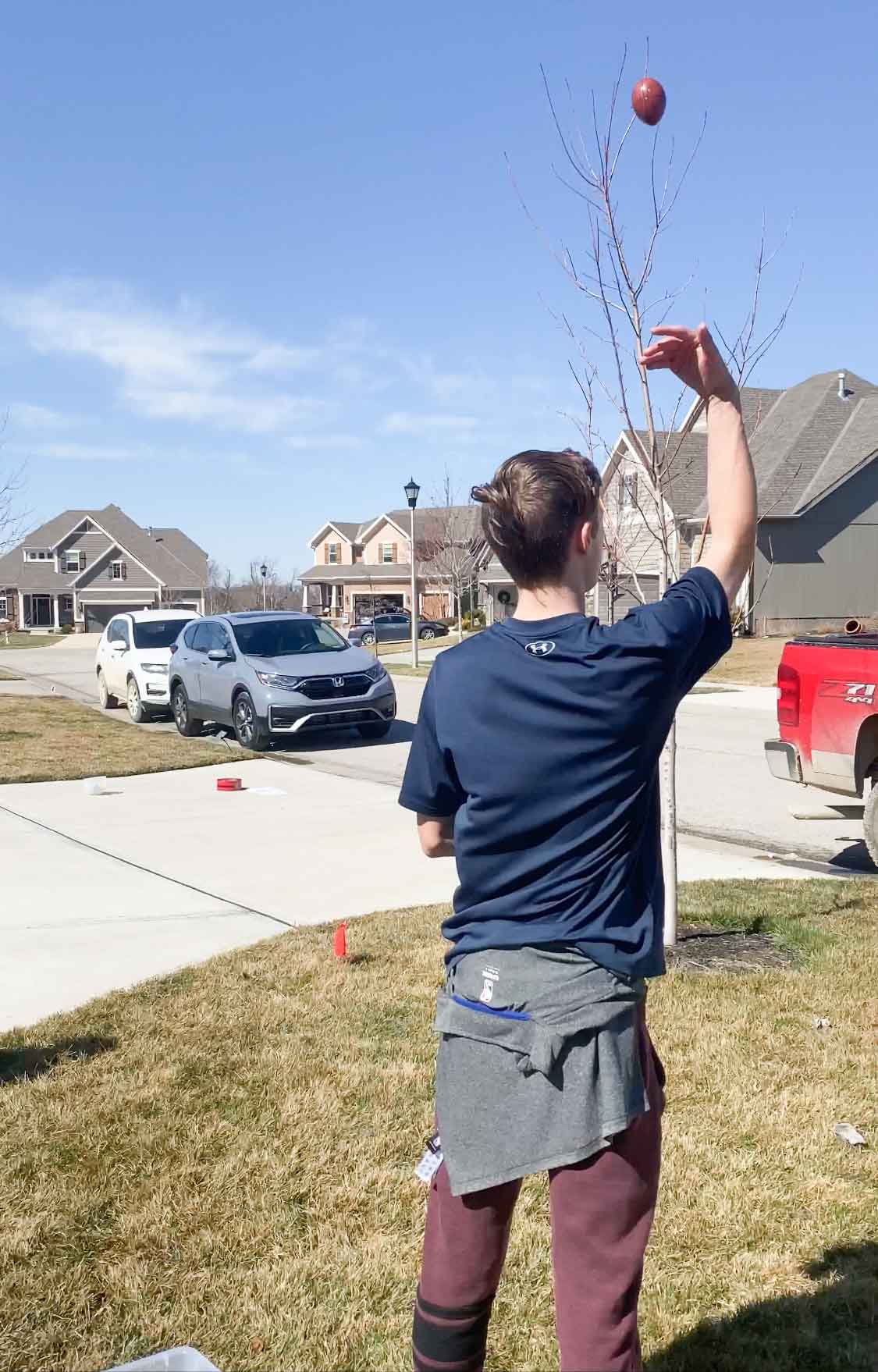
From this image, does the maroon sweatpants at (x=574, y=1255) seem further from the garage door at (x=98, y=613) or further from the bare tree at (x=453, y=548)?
the garage door at (x=98, y=613)

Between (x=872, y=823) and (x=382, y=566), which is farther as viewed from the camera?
(x=382, y=566)

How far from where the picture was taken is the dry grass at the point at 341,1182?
3.12 m

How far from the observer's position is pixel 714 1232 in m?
3.55

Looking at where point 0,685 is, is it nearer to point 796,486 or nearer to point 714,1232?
point 796,486

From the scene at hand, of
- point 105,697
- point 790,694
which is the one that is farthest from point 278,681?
point 105,697

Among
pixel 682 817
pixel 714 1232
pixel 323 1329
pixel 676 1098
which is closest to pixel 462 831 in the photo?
pixel 323 1329

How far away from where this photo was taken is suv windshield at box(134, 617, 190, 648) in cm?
2009

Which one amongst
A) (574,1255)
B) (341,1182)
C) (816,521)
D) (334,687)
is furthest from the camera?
(816,521)

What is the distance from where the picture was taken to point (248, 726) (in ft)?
50.5

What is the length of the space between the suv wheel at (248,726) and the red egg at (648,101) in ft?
35.1

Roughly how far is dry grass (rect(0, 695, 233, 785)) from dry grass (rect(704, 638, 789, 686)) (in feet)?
37.2

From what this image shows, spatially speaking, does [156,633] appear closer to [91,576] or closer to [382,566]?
[91,576]

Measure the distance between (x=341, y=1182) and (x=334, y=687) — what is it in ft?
37.7

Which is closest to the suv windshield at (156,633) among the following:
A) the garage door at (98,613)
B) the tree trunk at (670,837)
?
the tree trunk at (670,837)
